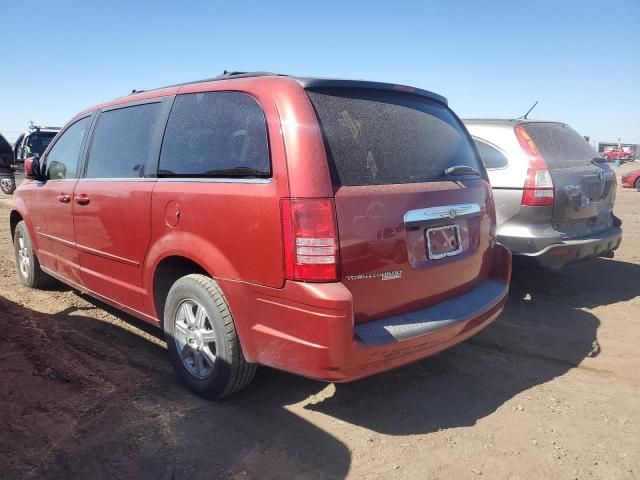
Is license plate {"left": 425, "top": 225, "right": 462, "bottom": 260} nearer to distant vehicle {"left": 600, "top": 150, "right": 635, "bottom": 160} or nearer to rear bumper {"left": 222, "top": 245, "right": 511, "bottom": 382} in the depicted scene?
rear bumper {"left": 222, "top": 245, "right": 511, "bottom": 382}

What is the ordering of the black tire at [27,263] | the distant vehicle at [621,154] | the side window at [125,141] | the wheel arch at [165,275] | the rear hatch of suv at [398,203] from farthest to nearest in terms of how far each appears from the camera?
1. the distant vehicle at [621,154]
2. the black tire at [27,263]
3. the side window at [125,141]
4. the wheel arch at [165,275]
5. the rear hatch of suv at [398,203]

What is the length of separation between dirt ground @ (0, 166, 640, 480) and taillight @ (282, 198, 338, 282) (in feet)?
3.09

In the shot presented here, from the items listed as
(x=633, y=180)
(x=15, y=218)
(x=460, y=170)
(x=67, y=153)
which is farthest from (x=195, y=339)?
(x=633, y=180)

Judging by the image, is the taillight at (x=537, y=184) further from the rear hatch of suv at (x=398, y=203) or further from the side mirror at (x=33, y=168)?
the side mirror at (x=33, y=168)

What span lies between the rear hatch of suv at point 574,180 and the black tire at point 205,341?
3.17m

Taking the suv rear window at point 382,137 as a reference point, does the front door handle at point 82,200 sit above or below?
below

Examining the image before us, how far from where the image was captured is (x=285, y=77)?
8.65 feet

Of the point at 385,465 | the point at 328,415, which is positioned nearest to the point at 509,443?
the point at 385,465

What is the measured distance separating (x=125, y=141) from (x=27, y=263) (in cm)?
252

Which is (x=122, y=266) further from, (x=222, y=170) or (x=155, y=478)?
(x=155, y=478)

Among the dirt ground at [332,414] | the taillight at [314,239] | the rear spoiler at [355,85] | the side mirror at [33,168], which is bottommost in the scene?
the dirt ground at [332,414]

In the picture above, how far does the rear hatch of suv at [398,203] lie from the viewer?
2420mm

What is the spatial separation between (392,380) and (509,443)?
Answer: 0.87m

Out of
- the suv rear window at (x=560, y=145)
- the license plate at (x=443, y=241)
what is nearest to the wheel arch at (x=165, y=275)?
the license plate at (x=443, y=241)
